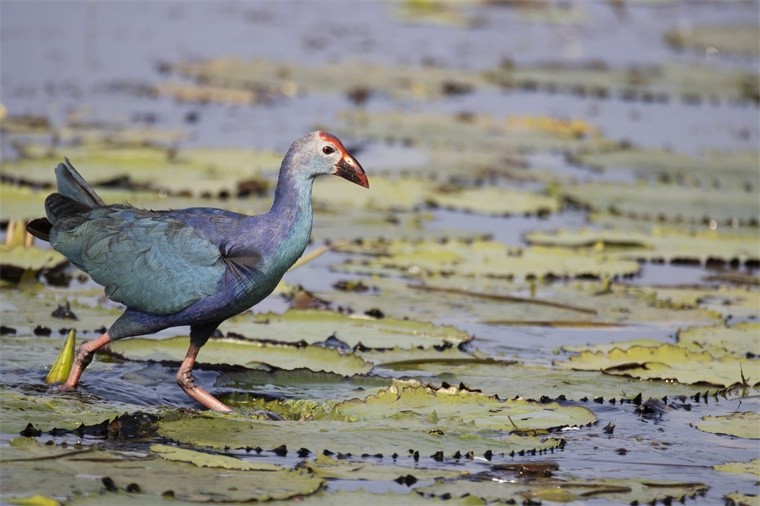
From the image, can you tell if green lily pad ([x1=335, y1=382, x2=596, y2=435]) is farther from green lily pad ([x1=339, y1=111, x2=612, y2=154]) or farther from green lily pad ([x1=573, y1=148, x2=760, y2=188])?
green lily pad ([x1=339, y1=111, x2=612, y2=154])

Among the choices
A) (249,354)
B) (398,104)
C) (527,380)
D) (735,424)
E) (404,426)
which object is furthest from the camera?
(398,104)

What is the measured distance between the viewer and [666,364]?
637 cm

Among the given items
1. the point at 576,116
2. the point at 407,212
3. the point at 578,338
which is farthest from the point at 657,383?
the point at 576,116

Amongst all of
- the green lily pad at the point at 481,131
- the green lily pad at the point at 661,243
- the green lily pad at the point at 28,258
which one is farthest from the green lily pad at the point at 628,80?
the green lily pad at the point at 28,258

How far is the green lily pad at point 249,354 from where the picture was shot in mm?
6113

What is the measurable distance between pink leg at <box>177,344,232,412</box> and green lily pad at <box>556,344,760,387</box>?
1789 millimetres

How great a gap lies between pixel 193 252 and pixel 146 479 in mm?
1237

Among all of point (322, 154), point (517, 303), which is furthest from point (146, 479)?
point (517, 303)

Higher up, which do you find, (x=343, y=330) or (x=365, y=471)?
(x=343, y=330)

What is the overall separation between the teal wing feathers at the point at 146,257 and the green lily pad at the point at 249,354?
2.28 ft

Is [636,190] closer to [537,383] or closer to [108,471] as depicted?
[537,383]

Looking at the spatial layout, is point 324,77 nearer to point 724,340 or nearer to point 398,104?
point 398,104

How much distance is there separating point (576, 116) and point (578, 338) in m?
7.79

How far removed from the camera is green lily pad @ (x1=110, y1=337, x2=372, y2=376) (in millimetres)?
6113
